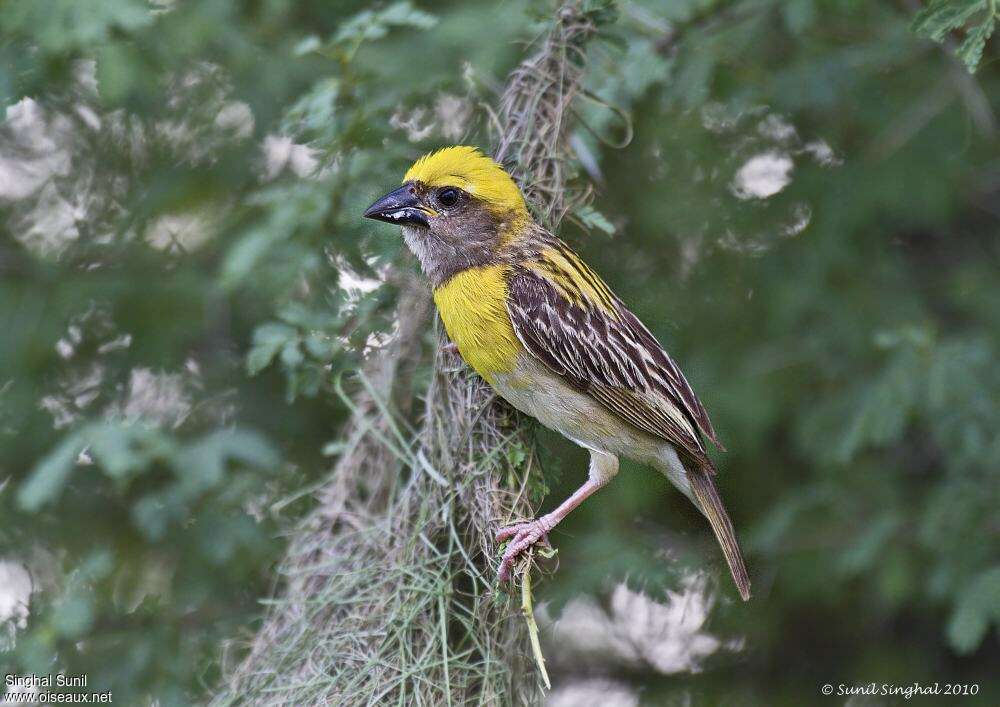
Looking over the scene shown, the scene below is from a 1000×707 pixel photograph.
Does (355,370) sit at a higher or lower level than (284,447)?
higher

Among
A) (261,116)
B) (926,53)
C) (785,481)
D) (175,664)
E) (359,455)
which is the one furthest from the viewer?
(785,481)

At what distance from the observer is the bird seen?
322 centimetres

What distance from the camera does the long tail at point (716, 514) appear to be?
3406 millimetres

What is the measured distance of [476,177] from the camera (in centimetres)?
328

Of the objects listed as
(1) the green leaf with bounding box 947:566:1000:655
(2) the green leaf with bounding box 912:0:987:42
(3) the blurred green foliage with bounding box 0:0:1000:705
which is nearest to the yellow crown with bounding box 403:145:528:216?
(3) the blurred green foliage with bounding box 0:0:1000:705

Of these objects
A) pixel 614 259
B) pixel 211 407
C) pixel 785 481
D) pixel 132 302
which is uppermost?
pixel 614 259

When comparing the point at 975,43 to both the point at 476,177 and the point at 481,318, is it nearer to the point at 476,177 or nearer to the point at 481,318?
the point at 476,177

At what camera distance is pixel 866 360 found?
15.2ft

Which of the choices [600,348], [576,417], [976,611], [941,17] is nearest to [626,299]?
[600,348]

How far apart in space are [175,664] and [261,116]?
201 centimetres

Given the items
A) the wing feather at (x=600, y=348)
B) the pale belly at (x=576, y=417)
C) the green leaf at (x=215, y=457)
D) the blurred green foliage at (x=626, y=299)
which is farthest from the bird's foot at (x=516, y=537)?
the green leaf at (x=215, y=457)

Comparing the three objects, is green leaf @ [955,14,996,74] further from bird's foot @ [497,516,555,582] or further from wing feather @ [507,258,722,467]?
bird's foot @ [497,516,555,582]

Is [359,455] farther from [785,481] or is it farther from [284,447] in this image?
[785,481]

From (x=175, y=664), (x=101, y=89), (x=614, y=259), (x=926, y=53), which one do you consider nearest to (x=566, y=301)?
(x=614, y=259)
